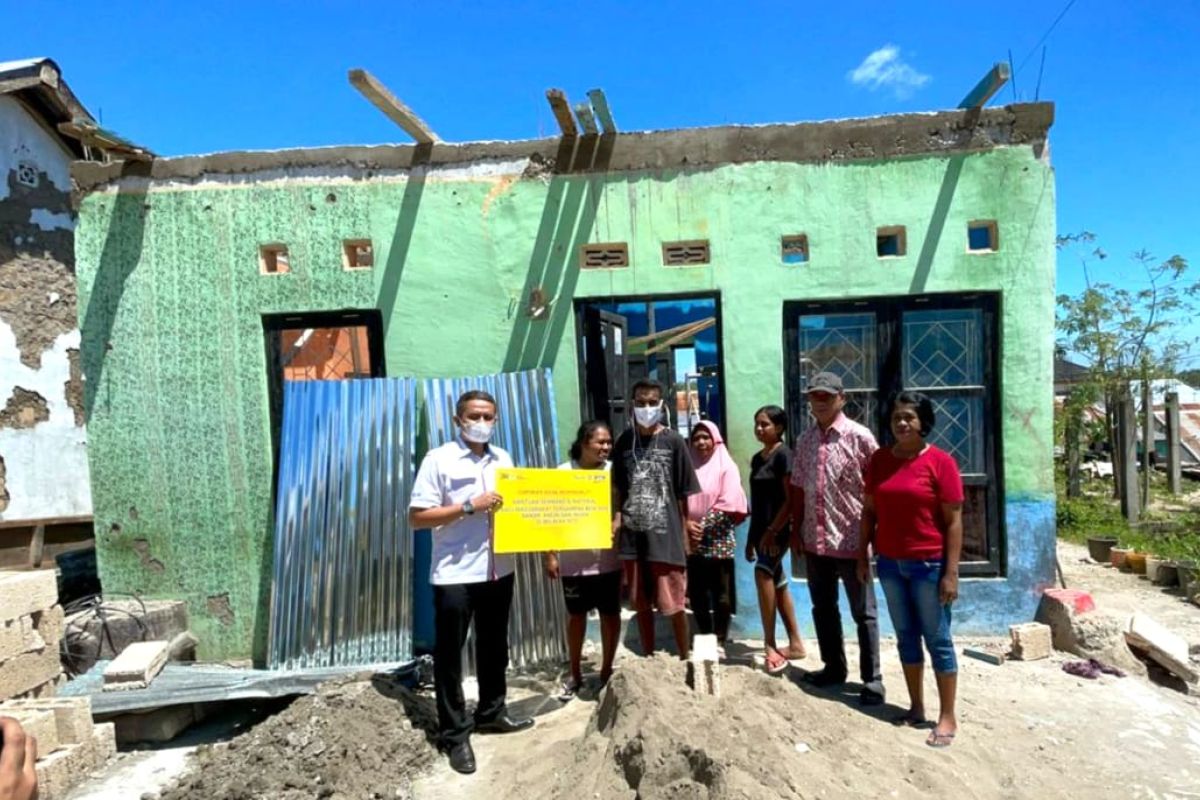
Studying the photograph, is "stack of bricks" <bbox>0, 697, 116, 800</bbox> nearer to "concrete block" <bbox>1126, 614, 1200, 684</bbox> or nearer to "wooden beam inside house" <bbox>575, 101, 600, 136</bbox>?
"wooden beam inside house" <bbox>575, 101, 600, 136</bbox>

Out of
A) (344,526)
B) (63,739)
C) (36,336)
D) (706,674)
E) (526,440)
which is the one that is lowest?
(63,739)

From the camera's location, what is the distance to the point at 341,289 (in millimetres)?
5242

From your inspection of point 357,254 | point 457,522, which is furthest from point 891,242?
point 357,254

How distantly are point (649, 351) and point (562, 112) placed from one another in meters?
6.43

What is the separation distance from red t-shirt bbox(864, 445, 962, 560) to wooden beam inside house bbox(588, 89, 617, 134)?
287cm

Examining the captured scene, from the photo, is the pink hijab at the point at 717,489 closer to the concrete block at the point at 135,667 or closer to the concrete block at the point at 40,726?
the concrete block at the point at 135,667

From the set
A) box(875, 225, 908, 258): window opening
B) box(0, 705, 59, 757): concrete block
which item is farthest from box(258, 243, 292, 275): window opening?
box(875, 225, 908, 258): window opening

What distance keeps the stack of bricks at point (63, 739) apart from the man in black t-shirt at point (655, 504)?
9.81ft

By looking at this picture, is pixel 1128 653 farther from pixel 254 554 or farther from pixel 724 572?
pixel 254 554

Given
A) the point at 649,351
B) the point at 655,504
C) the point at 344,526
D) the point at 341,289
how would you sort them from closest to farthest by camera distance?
the point at 655,504 → the point at 344,526 → the point at 341,289 → the point at 649,351

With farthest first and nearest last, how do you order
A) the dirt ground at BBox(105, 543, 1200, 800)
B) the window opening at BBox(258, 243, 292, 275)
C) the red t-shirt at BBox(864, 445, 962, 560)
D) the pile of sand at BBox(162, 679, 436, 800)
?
the window opening at BBox(258, 243, 292, 275) → the red t-shirt at BBox(864, 445, 962, 560) → the pile of sand at BBox(162, 679, 436, 800) → the dirt ground at BBox(105, 543, 1200, 800)

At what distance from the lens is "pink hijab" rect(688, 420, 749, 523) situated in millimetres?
4477

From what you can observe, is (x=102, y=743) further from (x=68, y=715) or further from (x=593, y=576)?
(x=593, y=576)

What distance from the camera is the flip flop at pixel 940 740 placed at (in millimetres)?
3475
